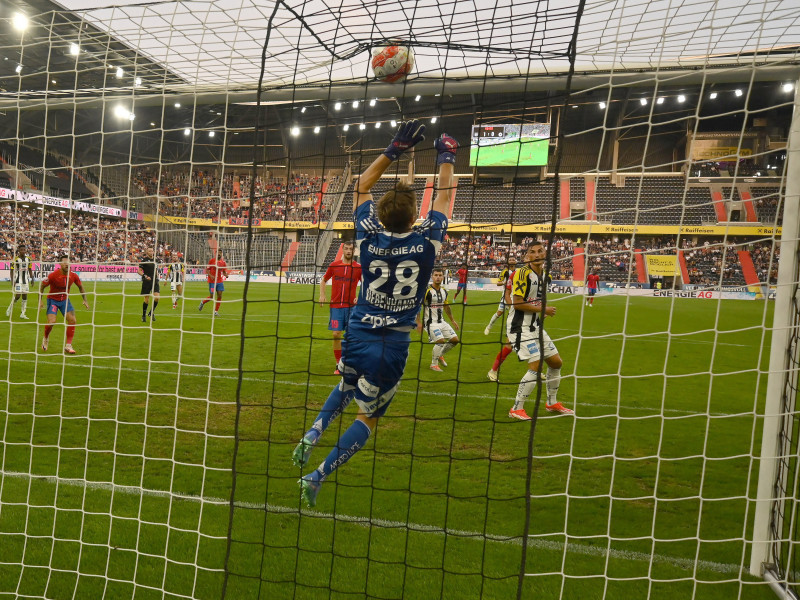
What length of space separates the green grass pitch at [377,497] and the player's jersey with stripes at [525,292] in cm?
124

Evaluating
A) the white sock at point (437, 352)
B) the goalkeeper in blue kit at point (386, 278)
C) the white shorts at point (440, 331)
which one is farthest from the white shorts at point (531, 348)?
the goalkeeper in blue kit at point (386, 278)

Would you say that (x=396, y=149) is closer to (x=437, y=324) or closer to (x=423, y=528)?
(x=423, y=528)

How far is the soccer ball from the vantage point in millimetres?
3586

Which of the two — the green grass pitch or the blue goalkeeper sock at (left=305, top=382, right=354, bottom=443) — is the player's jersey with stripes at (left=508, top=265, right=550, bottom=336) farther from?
the blue goalkeeper sock at (left=305, top=382, right=354, bottom=443)

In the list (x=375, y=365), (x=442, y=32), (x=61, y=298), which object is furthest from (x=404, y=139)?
(x=61, y=298)

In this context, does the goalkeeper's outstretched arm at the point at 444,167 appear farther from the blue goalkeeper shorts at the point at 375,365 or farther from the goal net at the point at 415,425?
the blue goalkeeper shorts at the point at 375,365

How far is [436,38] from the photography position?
4.13 metres

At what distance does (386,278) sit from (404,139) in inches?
32.8

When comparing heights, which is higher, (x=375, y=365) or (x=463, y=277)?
(x=463, y=277)

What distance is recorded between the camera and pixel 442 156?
3.31m

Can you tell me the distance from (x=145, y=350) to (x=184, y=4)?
8.19 meters

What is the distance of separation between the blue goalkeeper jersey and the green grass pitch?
0.35 metres

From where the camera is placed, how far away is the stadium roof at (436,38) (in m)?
3.46

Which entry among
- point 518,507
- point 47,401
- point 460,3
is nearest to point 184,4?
point 460,3
